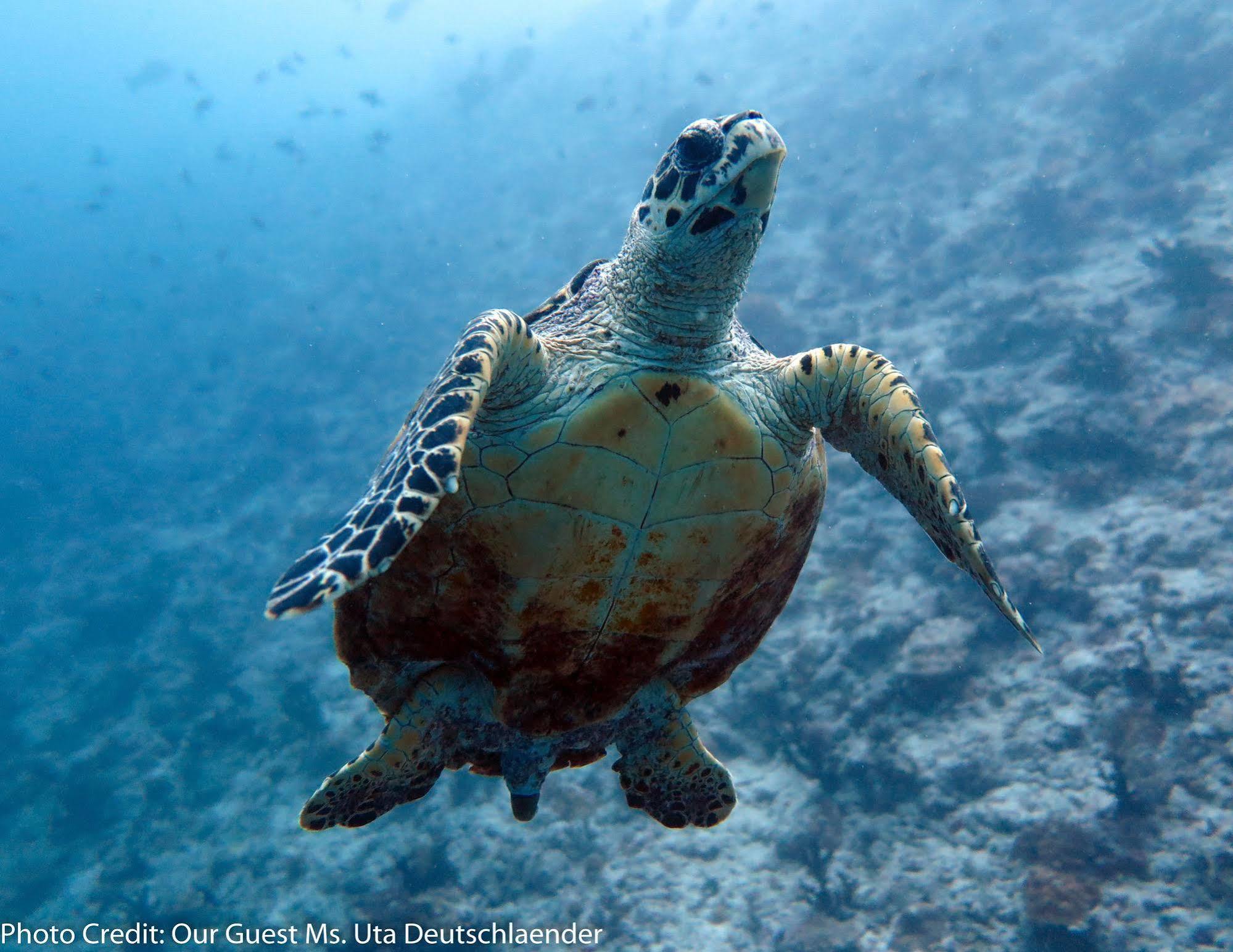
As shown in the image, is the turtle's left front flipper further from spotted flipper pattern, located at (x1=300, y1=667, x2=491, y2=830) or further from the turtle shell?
spotted flipper pattern, located at (x1=300, y1=667, x2=491, y2=830)

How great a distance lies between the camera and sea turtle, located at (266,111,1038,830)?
255 centimetres

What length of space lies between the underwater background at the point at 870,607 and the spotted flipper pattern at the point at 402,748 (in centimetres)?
500

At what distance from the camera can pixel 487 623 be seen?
2.90 metres

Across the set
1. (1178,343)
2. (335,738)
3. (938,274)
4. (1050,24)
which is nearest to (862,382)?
(1178,343)

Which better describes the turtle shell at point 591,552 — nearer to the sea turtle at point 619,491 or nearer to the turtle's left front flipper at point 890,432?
the sea turtle at point 619,491

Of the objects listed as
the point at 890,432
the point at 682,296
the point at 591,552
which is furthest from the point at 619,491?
the point at 890,432

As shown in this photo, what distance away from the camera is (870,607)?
8.65 m

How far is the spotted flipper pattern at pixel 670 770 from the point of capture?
3.59 metres

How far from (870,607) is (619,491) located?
6.99 metres

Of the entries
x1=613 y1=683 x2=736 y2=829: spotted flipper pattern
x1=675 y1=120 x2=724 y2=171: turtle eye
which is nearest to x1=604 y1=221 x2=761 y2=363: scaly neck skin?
x1=675 y1=120 x2=724 y2=171: turtle eye

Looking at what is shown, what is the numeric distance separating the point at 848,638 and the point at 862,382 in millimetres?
6398

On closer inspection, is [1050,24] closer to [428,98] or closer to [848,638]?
[848,638]

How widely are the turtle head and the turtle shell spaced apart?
1.28 feet

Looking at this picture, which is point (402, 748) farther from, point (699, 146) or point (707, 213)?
point (699, 146)
